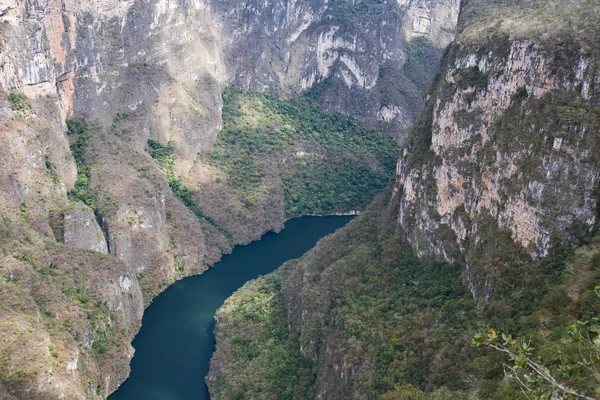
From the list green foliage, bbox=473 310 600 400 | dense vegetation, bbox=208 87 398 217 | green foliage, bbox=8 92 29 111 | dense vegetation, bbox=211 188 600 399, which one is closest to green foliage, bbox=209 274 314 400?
dense vegetation, bbox=211 188 600 399

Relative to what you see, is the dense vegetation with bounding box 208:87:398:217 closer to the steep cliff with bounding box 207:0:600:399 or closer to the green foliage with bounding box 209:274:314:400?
the green foliage with bounding box 209:274:314:400

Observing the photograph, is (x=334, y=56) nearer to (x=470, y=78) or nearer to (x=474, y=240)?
(x=470, y=78)

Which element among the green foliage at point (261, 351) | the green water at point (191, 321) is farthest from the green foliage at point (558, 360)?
the green water at point (191, 321)

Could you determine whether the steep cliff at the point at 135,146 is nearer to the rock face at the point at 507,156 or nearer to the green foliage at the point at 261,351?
the green foliage at the point at 261,351

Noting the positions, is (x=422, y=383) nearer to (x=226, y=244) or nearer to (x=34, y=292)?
(x=34, y=292)

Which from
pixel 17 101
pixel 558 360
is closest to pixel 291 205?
pixel 17 101

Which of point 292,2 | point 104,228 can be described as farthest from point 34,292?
point 292,2
